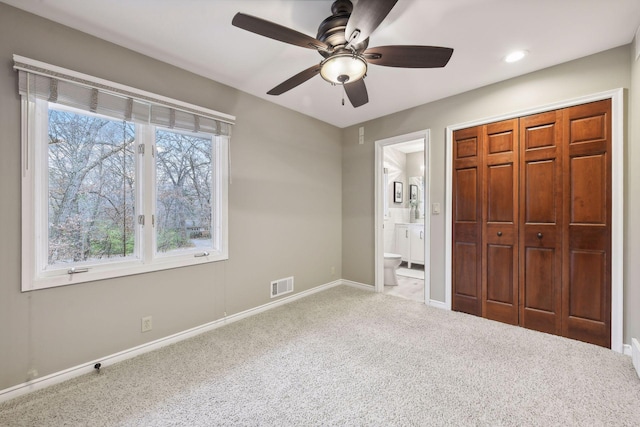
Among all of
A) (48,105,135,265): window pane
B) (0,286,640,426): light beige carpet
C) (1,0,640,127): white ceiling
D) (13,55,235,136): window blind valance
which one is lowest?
(0,286,640,426): light beige carpet

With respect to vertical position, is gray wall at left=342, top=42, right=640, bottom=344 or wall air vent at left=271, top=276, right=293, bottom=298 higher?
gray wall at left=342, top=42, right=640, bottom=344

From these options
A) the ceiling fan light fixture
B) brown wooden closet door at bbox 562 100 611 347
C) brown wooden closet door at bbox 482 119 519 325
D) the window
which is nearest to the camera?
the ceiling fan light fixture

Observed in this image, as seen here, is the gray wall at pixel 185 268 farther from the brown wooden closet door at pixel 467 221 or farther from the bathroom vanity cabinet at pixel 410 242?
the bathroom vanity cabinet at pixel 410 242

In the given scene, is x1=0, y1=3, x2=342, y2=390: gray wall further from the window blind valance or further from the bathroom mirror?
the bathroom mirror

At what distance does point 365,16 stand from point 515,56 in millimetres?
1736

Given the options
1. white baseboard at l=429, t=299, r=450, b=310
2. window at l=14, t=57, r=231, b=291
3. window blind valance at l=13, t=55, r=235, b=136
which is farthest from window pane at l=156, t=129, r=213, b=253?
white baseboard at l=429, t=299, r=450, b=310

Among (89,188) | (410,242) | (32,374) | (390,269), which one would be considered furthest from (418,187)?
(32,374)

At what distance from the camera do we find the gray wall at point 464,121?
201cm

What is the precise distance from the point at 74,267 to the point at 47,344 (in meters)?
0.51

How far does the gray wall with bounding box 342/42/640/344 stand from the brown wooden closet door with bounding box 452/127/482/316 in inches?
5.6

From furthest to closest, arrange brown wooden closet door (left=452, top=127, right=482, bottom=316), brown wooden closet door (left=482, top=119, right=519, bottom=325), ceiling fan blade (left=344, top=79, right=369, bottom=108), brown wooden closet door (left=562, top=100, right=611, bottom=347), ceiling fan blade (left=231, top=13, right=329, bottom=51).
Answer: brown wooden closet door (left=452, top=127, right=482, bottom=316), brown wooden closet door (left=482, top=119, right=519, bottom=325), brown wooden closet door (left=562, top=100, right=611, bottom=347), ceiling fan blade (left=344, top=79, right=369, bottom=108), ceiling fan blade (left=231, top=13, right=329, bottom=51)

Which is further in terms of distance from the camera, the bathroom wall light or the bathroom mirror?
the bathroom mirror

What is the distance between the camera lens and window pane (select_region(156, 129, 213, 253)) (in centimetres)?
231

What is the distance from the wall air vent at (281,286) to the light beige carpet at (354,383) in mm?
605
